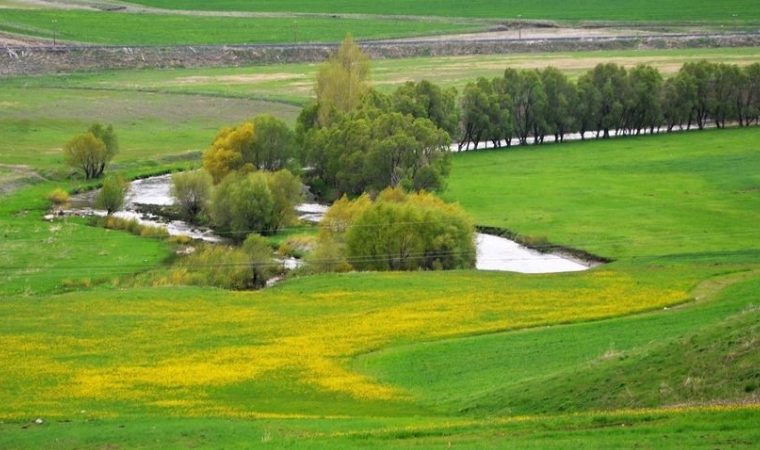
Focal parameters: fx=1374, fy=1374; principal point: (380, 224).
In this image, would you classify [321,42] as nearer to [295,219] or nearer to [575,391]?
[295,219]

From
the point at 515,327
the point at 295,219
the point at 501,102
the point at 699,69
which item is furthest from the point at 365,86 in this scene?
the point at 515,327

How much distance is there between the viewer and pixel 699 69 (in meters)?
111

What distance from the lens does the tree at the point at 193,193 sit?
7744 cm

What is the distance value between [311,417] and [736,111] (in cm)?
8792

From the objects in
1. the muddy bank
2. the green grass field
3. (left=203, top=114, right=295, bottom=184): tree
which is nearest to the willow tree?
(left=203, top=114, right=295, bottom=184): tree

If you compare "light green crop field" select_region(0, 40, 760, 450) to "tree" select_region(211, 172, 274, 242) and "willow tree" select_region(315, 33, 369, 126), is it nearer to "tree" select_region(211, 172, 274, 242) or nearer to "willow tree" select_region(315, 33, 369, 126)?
"tree" select_region(211, 172, 274, 242)

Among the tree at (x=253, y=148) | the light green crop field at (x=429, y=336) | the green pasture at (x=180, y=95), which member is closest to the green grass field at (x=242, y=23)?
the green pasture at (x=180, y=95)

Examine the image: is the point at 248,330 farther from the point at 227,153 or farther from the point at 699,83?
the point at 699,83

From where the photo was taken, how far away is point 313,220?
75.5m

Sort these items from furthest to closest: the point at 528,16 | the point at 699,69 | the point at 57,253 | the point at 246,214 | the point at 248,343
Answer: the point at 528,16 < the point at 699,69 < the point at 246,214 < the point at 57,253 < the point at 248,343

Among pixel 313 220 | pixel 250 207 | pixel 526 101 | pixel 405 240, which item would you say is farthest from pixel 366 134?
pixel 526 101

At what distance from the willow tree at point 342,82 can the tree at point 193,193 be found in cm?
1480

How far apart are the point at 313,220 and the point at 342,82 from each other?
65.5 feet

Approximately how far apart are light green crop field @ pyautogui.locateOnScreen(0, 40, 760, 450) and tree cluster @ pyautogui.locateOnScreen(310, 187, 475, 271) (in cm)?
397
